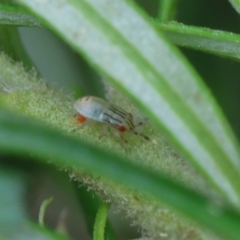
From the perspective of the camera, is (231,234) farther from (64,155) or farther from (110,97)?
(110,97)

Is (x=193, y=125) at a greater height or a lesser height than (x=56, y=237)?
greater

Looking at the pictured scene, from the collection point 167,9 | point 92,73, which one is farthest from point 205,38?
point 92,73

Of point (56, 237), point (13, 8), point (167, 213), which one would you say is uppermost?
point (13, 8)

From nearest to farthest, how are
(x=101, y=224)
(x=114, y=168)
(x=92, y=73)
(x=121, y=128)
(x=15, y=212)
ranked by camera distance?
(x=114, y=168)
(x=15, y=212)
(x=101, y=224)
(x=121, y=128)
(x=92, y=73)

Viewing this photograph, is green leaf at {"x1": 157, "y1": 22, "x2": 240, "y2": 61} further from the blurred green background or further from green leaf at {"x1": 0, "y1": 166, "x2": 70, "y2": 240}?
the blurred green background

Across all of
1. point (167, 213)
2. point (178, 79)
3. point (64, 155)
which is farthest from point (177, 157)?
point (64, 155)

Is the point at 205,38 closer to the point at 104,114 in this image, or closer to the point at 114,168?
the point at 104,114
